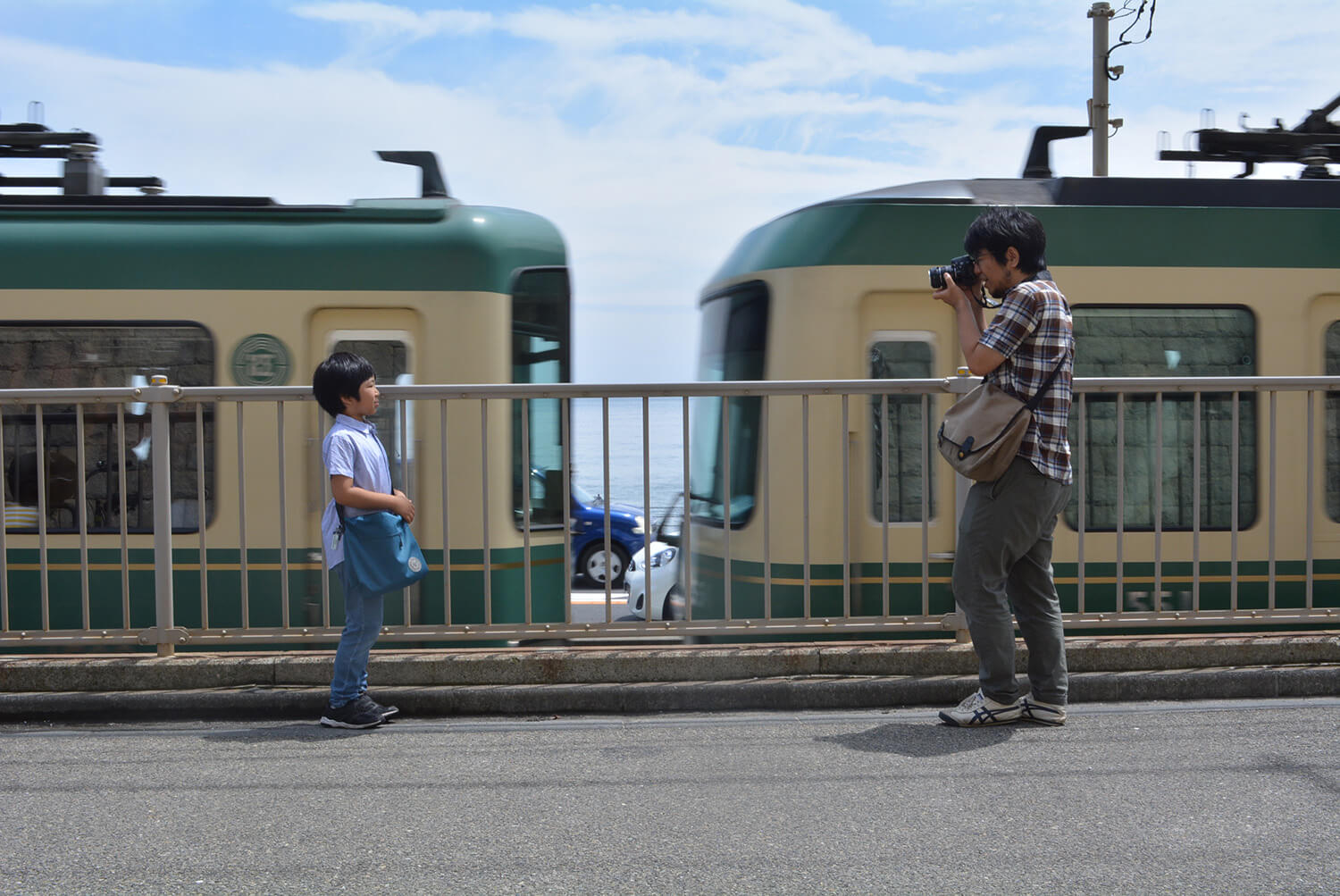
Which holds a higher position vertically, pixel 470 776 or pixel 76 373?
pixel 76 373

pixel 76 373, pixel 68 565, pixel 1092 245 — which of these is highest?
pixel 1092 245

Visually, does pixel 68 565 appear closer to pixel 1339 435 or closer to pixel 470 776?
pixel 470 776

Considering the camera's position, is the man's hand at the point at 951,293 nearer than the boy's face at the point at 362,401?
Yes

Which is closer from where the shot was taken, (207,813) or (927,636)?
(207,813)

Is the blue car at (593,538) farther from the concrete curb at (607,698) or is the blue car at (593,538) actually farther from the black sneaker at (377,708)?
the black sneaker at (377,708)

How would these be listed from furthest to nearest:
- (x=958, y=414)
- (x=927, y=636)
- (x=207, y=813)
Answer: (x=927, y=636) < (x=958, y=414) < (x=207, y=813)

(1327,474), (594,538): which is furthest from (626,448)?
(594,538)

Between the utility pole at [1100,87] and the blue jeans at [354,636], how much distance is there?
1177 cm

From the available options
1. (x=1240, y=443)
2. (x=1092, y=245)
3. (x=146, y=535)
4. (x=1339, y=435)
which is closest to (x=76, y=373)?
(x=146, y=535)

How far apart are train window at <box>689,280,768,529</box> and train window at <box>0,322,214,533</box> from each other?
259cm

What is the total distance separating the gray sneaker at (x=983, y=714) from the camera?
4.48m

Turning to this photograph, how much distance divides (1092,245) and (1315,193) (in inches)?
51.4

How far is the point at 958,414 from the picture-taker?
14.4 feet

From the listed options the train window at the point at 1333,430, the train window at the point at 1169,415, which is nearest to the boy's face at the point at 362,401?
the train window at the point at 1169,415
